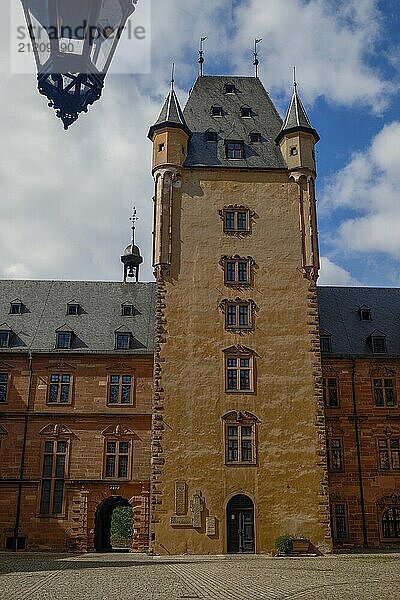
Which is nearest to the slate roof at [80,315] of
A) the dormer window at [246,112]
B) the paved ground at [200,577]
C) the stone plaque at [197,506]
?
the stone plaque at [197,506]

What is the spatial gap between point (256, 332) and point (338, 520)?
1007 centimetres

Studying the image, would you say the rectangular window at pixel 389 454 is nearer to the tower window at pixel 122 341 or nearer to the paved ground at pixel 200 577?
the paved ground at pixel 200 577

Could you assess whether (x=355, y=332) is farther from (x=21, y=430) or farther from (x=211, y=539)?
(x=21, y=430)

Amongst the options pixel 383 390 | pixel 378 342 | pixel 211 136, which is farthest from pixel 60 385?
pixel 378 342

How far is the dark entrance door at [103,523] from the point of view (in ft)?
109

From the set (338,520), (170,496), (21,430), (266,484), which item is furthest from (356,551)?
(21,430)

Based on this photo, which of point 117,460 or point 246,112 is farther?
point 246,112

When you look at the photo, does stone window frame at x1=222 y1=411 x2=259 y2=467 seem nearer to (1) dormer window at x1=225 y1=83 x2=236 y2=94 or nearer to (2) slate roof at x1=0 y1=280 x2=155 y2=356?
(2) slate roof at x1=0 y1=280 x2=155 y2=356

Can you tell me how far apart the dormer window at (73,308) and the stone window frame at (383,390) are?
16.4m

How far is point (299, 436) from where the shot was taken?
30.5 m

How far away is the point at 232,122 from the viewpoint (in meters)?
37.9

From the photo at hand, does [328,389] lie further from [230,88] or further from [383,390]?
[230,88]

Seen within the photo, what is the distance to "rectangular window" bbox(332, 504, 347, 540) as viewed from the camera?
3262 cm

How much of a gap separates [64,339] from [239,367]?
32.0 ft
